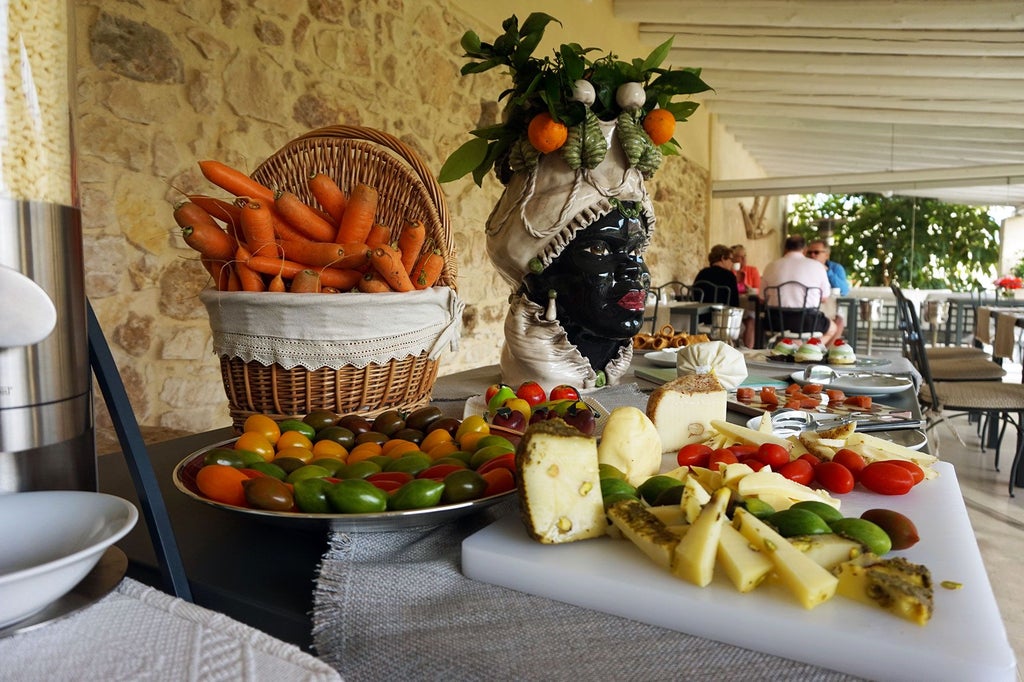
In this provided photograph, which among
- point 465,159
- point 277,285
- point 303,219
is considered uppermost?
point 465,159

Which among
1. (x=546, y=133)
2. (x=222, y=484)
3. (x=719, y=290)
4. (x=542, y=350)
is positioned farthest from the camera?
(x=719, y=290)

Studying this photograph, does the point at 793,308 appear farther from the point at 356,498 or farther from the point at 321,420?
the point at 356,498

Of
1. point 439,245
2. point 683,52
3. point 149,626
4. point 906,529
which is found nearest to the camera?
point 149,626

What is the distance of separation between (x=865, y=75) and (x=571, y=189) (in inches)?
280

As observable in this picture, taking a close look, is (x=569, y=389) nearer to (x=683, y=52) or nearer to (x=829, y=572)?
(x=829, y=572)

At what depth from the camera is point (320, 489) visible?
24.6 inches

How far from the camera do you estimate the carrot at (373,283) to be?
1.12 m

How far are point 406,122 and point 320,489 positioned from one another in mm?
3307

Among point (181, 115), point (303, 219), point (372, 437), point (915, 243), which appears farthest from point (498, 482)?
point (915, 243)

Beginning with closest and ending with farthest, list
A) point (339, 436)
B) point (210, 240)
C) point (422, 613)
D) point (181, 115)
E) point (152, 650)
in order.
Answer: point (152, 650), point (422, 613), point (339, 436), point (210, 240), point (181, 115)

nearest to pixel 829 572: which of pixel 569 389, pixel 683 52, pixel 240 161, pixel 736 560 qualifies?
pixel 736 560

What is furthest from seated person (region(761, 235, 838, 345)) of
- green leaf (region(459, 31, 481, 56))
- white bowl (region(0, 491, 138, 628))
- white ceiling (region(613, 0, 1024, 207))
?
white bowl (region(0, 491, 138, 628))

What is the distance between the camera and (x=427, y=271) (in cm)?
122

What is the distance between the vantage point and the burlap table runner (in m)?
0.46
